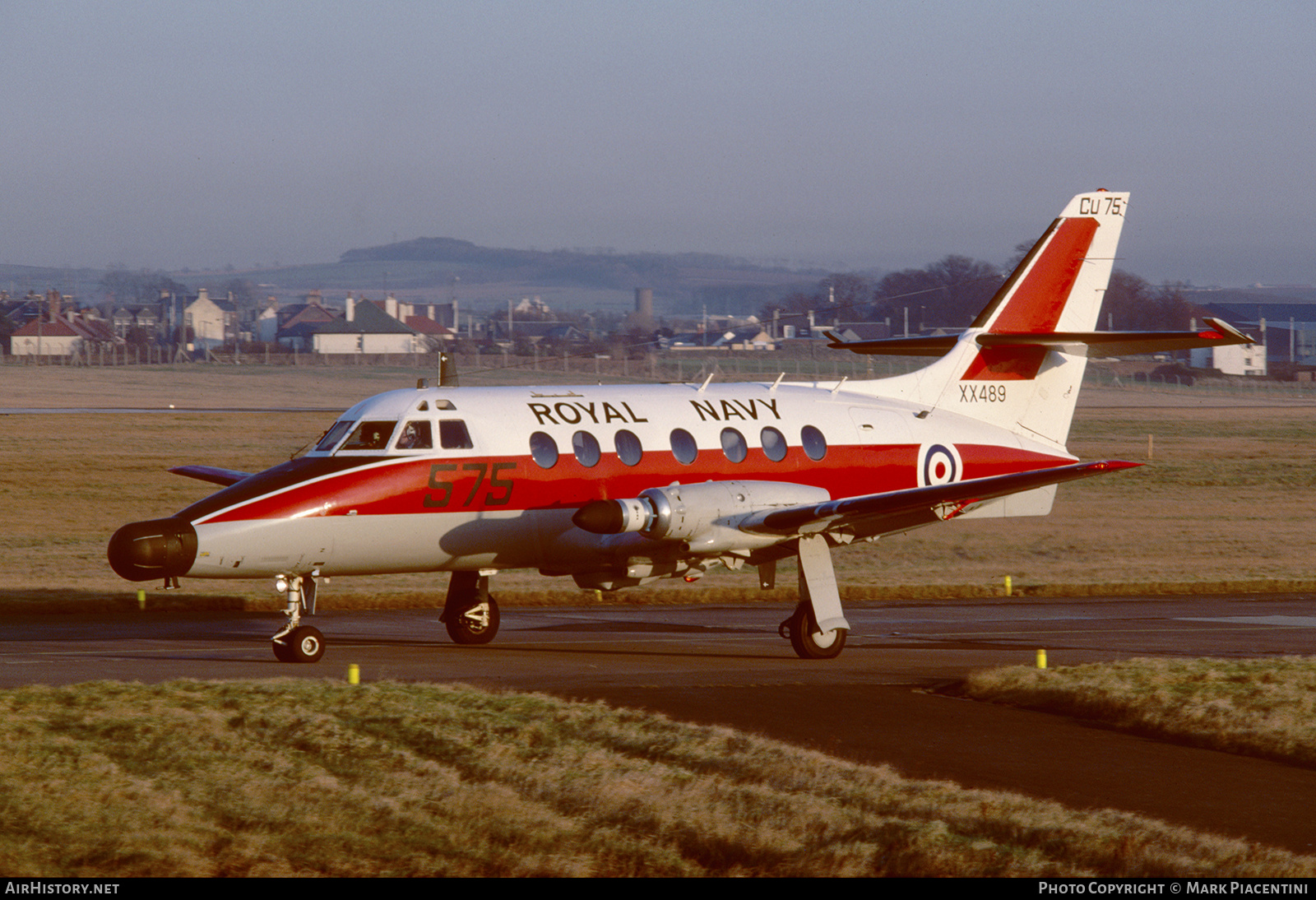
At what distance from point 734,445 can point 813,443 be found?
128 cm

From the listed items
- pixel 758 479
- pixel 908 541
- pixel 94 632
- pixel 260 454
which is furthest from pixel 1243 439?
pixel 94 632

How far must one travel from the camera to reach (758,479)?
20.5 m

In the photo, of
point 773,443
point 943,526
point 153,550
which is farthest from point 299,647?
point 943,526

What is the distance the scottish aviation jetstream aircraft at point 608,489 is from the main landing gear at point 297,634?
20 millimetres

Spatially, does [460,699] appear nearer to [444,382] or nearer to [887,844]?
[887,844]

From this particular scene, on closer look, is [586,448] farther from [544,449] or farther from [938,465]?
[938,465]

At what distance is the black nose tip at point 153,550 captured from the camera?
16672 mm

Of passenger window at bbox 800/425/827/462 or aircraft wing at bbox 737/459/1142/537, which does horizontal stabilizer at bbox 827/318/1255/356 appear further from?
aircraft wing at bbox 737/459/1142/537

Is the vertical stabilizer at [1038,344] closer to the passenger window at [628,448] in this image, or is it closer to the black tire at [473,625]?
the passenger window at [628,448]

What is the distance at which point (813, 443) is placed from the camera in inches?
829

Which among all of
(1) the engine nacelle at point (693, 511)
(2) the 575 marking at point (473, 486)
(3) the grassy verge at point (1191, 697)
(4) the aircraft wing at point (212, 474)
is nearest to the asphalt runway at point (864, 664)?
(3) the grassy verge at point (1191, 697)

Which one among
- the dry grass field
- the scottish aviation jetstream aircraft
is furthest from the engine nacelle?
the dry grass field

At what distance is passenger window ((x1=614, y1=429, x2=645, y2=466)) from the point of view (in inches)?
779

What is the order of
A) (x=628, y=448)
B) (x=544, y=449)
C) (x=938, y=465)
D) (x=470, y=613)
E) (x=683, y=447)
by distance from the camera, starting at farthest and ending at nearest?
(x=938, y=465)
(x=470, y=613)
(x=683, y=447)
(x=628, y=448)
(x=544, y=449)
